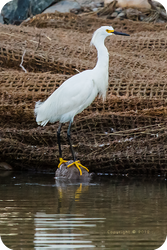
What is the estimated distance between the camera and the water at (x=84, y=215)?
85.5 inches

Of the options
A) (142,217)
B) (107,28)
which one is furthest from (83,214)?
(107,28)

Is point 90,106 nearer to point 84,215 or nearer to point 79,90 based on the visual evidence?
point 79,90

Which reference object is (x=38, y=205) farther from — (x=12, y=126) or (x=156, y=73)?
(x=156, y=73)

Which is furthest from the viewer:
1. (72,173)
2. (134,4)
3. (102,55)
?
(134,4)

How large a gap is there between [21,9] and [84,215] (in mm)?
9496

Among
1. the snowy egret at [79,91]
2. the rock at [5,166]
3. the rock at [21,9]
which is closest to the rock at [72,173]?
the snowy egret at [79,91]

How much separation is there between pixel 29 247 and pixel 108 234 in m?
0.47

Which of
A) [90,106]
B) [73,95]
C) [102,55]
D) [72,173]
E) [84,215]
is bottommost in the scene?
[84,215]

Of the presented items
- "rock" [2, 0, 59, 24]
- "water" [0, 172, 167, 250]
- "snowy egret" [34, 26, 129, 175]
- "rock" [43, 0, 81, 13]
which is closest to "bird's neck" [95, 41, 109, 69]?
"snowy egret" [34, 26, 129, 175]

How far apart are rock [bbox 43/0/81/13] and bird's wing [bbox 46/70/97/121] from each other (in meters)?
6.58

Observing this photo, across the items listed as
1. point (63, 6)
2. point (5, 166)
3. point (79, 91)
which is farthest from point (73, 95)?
point (63, 6)

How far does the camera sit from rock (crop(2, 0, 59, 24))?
1125 cm

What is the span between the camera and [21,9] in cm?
1131

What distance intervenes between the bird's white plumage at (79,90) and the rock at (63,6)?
642 centimetres
